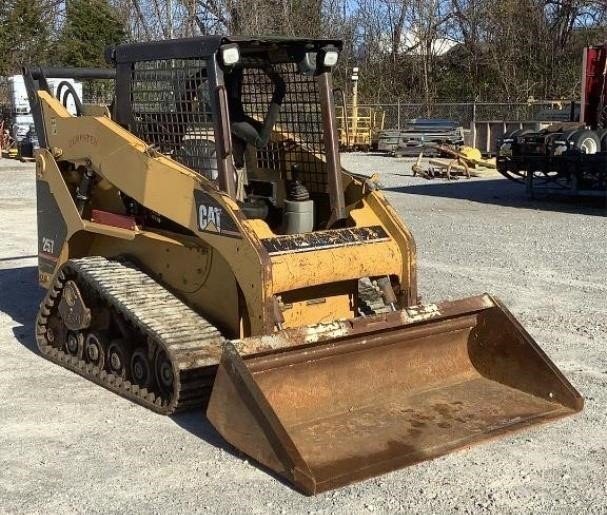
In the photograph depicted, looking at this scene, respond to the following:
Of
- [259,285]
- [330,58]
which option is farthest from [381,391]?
[330,58]

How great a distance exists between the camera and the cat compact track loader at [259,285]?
480 centimetres

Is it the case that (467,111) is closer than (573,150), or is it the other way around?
(573,150)

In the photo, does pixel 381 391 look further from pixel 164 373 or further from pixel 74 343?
pixel 74 343

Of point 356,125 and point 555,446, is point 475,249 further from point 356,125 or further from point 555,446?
point 356,125

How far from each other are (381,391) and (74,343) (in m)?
2.16

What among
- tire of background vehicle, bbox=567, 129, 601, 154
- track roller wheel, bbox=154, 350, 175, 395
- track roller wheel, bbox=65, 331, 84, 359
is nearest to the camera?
track roller wheel, bbox=154, 350, 175, 395

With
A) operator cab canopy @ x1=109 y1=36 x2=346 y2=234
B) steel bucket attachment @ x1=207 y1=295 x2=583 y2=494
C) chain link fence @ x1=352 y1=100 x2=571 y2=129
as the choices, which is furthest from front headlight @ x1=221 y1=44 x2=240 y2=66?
chain link fence @ x1=352 y1=100 x2=571 y2=129

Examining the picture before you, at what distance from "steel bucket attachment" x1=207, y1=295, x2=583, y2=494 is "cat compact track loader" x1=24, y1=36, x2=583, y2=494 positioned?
1 cm

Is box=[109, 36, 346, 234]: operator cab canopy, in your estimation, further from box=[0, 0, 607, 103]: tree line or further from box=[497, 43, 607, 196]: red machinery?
box=[0, 0, 607, 103]: tree line

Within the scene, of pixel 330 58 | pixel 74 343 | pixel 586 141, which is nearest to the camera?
pixel 330 58

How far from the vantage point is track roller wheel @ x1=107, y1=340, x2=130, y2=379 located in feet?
18.3

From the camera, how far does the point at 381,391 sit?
17.3 ft

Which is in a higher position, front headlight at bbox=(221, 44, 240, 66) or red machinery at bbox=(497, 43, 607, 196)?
front headlight at bbox=(221, 44, 240, 66)

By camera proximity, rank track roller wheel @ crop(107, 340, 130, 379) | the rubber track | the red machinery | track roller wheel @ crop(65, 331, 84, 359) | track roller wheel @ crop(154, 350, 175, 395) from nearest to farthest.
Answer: the rubber track < track roller wheel @ crop(154, 350, 175, 395) < track roller wheel @ crop(107, 340, 130, 379) < track roller wheel @ crop(65, 331, 84, 359) < the red machinery
